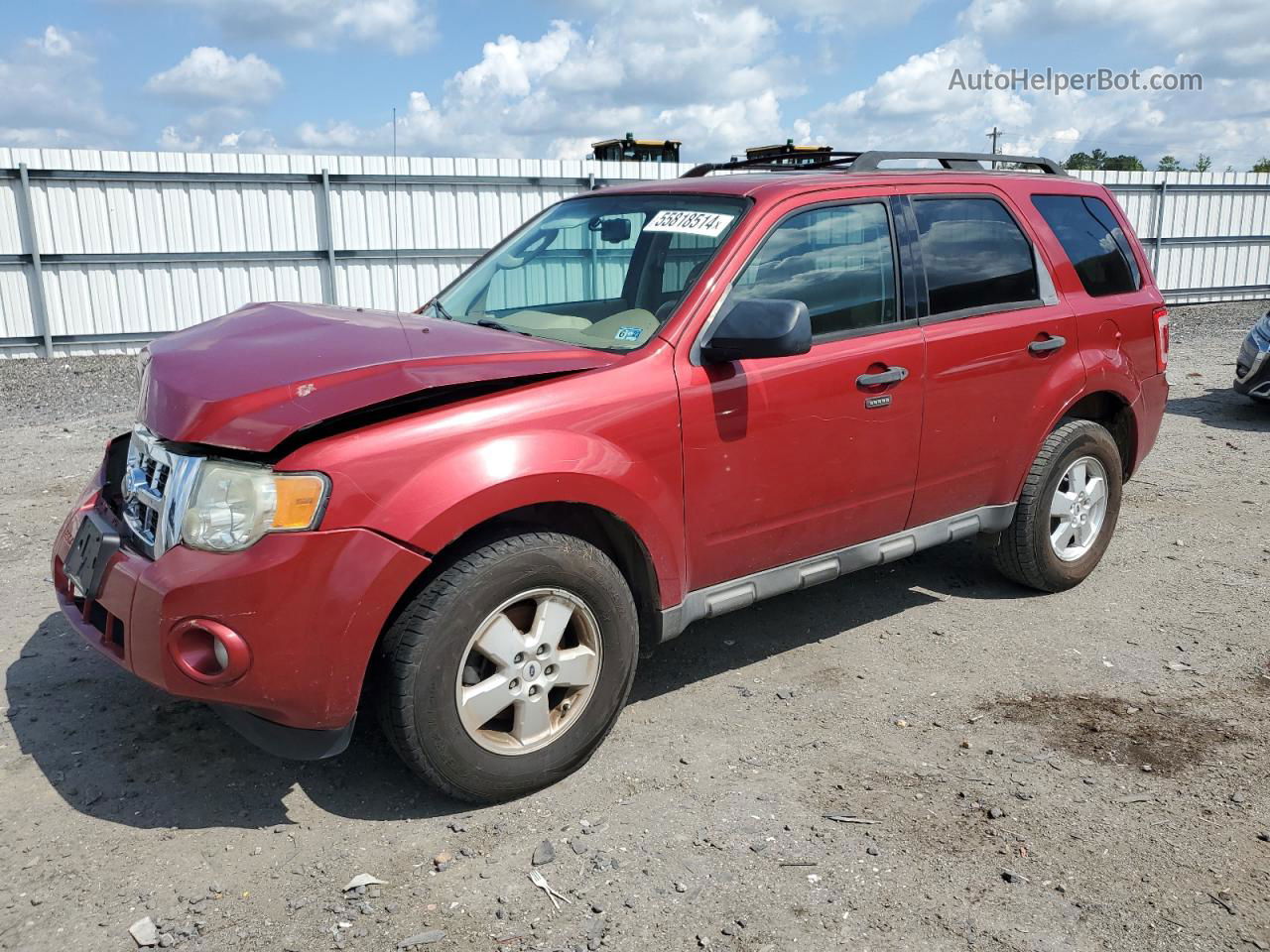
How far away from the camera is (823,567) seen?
4.06 m

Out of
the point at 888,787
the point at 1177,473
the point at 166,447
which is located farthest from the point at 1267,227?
the point at 166,447

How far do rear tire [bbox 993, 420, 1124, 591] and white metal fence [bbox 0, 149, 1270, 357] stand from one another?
37.2 feet

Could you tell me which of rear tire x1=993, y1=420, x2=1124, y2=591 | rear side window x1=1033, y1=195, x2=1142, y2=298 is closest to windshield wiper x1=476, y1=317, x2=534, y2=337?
rear tire x1=993, y1=420, x2=1124, y2=591

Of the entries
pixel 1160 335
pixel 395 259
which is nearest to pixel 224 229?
pixel 395 259

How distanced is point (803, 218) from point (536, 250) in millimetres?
1258

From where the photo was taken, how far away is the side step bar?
3.68 meters

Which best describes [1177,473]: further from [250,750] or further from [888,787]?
[250,750]

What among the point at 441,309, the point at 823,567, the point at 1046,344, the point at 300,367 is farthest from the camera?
the point at 1046,344

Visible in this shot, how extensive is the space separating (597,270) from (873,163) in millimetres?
1323

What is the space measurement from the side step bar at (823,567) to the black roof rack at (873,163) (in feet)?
5.04

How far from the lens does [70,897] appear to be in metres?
2.80

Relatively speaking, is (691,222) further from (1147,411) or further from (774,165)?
(1147,411)

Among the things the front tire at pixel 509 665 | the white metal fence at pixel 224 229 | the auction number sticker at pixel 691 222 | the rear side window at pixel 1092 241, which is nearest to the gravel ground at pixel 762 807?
the front tire at pixel 509 665

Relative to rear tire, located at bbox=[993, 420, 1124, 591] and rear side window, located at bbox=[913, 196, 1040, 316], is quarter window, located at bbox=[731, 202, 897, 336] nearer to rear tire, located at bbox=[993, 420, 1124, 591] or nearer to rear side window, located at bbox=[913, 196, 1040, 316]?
rear side window, located at bbox=[913, 196, 1040, 316]
